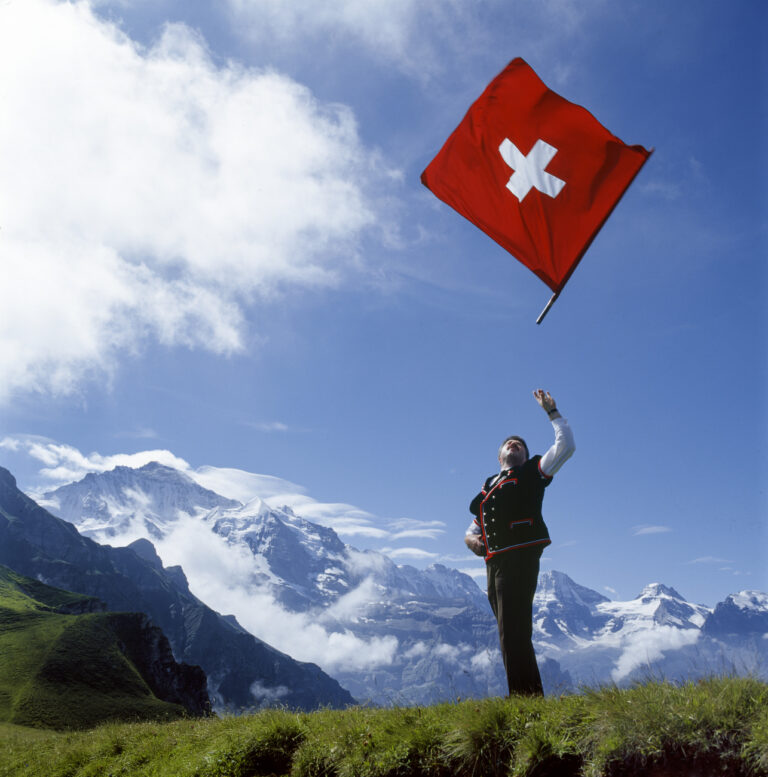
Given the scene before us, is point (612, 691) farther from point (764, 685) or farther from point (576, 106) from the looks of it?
point (576, 106)

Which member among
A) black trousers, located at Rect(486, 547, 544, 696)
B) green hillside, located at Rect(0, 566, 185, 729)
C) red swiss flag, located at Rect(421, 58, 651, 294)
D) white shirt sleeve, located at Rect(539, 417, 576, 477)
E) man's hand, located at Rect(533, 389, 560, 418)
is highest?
red swiss flag, located at Rect(421, 58, 651, 294)

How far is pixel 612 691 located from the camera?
16.9ft

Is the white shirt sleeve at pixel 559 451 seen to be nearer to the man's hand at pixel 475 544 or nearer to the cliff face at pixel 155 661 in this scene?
the man's hand at pixel 475 544

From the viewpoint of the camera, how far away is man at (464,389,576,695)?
7320 millimetres

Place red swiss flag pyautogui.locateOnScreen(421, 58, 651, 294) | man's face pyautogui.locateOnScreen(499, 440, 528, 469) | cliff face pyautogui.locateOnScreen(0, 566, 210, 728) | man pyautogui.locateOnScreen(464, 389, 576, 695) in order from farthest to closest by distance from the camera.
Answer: cliff face pyautogui.locateOnScreen(0, 566, 210, 728)
red swiss flag pyautogui.locateOnScreen(421, 58, 651, 294)
man's face pyautogui.locateOnScreen(499, 440, 528, 469)
man pyautogui.locateOnScreen(464, 389, 576, 695)

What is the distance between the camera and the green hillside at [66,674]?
113062mm

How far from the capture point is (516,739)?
16.4 feet

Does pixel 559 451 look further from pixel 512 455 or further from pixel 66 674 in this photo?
pixel 66 674

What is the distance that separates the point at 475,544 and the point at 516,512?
939mm

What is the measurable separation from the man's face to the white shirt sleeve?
0.62 metres

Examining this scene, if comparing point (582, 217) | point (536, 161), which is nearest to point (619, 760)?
point (582, 217)

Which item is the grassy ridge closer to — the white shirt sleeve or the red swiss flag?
the white shirt sleeve

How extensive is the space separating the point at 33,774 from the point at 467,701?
7.60 m

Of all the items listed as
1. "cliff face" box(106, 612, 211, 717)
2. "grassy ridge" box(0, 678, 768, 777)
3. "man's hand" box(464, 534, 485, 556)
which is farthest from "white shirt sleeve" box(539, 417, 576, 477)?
"cliff face" box(106, 612, 211, 717)
